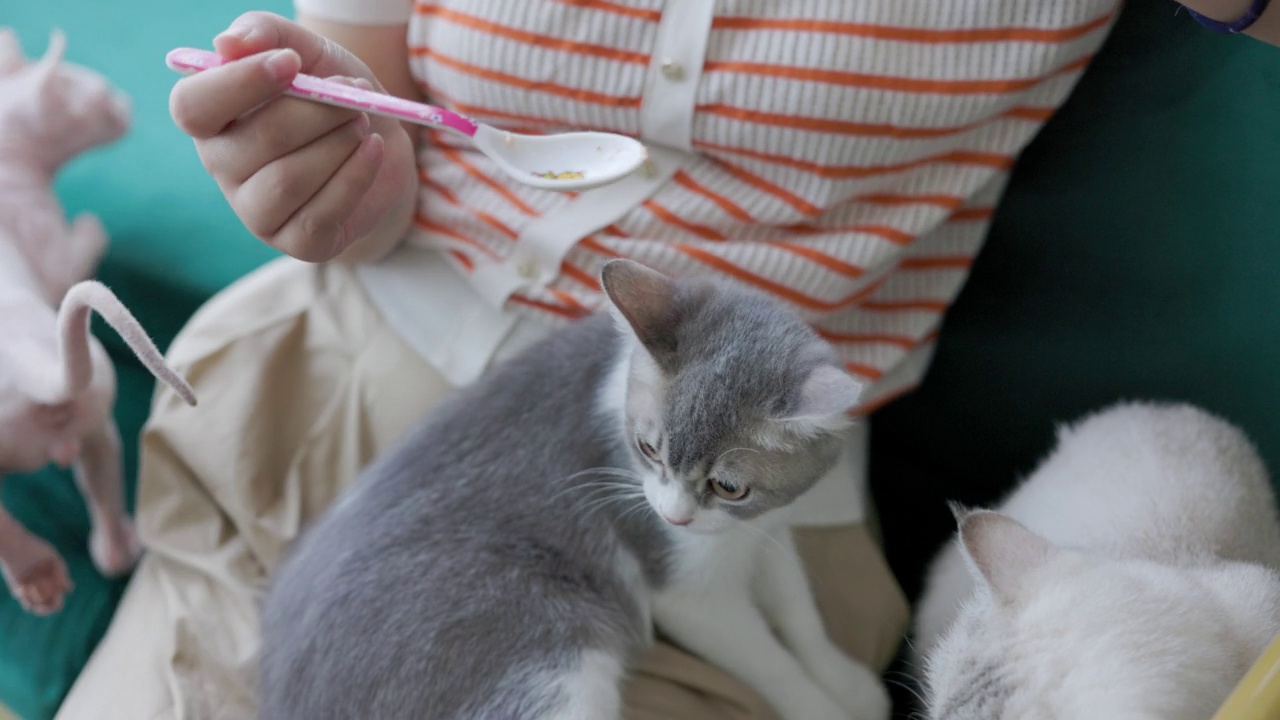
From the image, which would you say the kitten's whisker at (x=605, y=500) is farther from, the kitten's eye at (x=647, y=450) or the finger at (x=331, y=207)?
the finger at (x=331, y=207)

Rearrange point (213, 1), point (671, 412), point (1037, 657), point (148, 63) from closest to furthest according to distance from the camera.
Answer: point (1037, 657)
point (671, 412)
point (213, 1)
point (148, 63)

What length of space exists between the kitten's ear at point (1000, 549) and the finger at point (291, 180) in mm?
537

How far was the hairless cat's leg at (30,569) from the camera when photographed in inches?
38.8

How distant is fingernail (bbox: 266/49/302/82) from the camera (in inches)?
25.9

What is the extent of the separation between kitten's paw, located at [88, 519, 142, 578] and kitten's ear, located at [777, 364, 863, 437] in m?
0.76

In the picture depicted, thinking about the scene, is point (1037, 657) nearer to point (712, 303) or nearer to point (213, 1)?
point (712, 303)

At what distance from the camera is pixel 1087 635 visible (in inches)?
23.9

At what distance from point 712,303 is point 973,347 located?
18.7 inches

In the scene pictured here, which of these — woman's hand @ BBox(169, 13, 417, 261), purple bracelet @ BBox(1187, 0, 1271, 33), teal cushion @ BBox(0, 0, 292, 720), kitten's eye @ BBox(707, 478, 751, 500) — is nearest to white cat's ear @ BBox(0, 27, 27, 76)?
teal cushion @ BBox(0, 0, 292, 720)

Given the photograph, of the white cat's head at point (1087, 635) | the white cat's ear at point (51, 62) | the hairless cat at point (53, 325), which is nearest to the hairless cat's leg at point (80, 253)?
the hairless cat at point (53, 325)

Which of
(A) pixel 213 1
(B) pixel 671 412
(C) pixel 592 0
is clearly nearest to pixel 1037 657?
(B) pixel 671 412

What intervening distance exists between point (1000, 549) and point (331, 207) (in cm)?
55

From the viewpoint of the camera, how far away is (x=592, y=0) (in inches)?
33.7

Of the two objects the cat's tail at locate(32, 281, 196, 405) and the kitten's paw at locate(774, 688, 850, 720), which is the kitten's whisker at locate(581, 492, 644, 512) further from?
the cat's tail at locate(32, 281, 196, 405)
